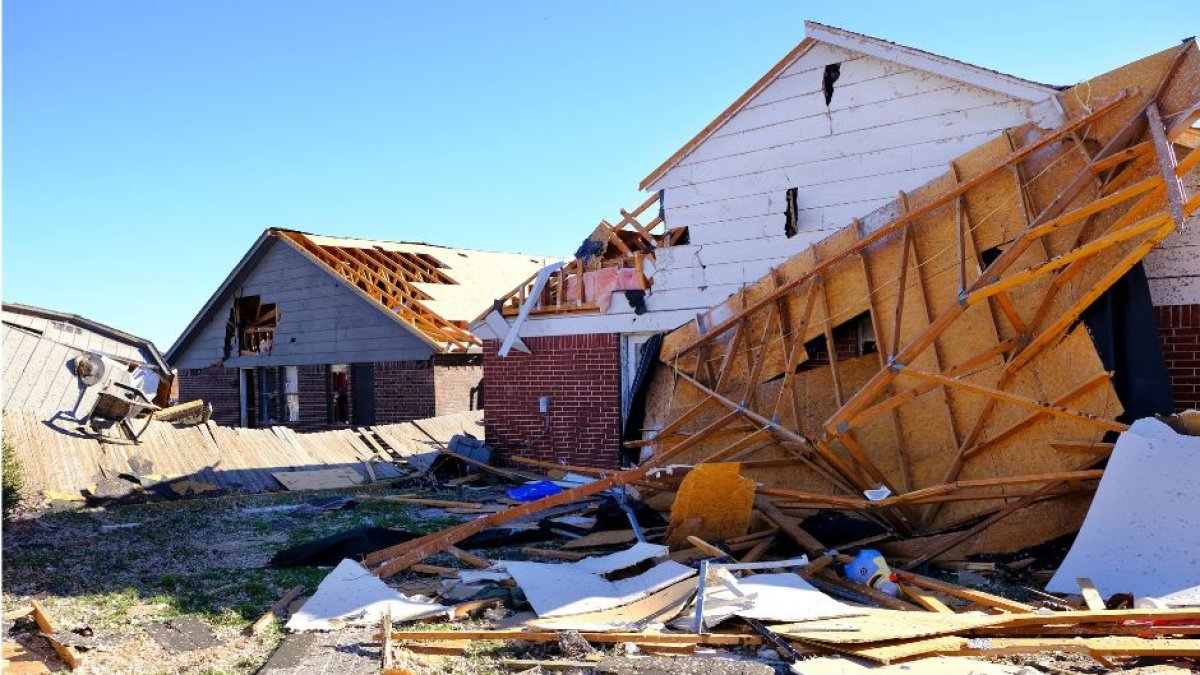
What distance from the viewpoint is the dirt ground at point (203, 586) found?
6.32m

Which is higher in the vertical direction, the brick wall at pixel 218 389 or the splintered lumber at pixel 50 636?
the brick wall at pixel 218 389

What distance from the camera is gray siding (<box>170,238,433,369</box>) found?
22.3 meters

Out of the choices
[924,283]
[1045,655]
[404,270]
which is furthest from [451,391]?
[1045,655]

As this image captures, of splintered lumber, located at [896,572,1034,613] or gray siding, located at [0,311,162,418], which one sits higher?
gray siding, located at [0,311,162,418]

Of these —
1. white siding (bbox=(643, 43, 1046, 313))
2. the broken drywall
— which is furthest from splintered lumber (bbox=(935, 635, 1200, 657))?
white siding (bbox=(643, 43, 1046, 313))

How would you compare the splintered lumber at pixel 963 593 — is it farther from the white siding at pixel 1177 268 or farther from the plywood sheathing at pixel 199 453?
the plywood sheathing at pixel 199 453

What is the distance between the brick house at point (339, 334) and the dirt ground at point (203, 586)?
8004 millimetres

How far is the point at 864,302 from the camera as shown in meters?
10.5

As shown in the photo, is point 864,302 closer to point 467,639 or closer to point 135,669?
point 467,639

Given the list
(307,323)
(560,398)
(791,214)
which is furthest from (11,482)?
(307,323)

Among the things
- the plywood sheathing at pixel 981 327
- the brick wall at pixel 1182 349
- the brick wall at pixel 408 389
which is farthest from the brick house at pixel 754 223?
the brick wall at pixel 408 389

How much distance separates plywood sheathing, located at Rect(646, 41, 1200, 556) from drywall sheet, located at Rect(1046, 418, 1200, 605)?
47 centimetres

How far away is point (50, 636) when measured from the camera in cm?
665

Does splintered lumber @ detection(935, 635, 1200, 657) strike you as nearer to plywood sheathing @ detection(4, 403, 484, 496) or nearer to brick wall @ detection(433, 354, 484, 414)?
plywood sheathing @ detection(4, 403, 484, 496)
